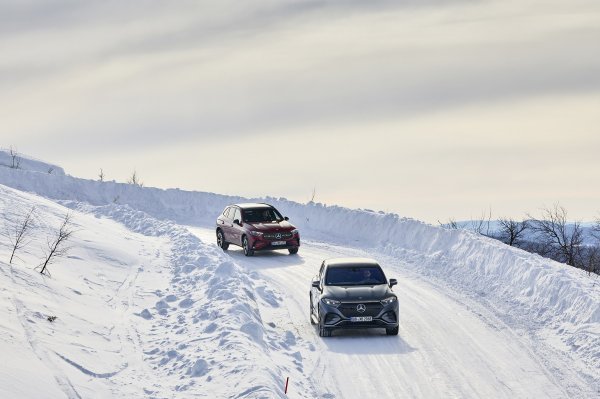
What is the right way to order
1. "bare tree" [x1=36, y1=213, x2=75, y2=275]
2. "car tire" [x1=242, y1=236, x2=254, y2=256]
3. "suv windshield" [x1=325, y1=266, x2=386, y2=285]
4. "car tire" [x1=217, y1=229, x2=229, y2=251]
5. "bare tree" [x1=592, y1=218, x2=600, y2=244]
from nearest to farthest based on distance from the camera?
"bare tree" [x1=36, y1=213, x2=75, y2=275]
"suv windshield" [x1=325, y1=266, x2=386, y2=285]
"car tire" [x1=242, y1=236, x2=254, y2=256]
"car tire" [x1=217, y1=229, x2=229, y2=251]
"bare tree" [x1=592, y1=218, x2=600, y2=244]

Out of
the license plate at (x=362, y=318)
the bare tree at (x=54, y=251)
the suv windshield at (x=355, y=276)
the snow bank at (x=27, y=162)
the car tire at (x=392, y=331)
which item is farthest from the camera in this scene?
the snow bank at (x=27, y=162)

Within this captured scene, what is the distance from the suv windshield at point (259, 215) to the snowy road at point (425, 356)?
22.9 ft

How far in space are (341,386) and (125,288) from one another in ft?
25.4

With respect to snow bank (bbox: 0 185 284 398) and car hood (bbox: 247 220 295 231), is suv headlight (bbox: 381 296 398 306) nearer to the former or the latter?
snow bank (bbox: 0 185 284 398)

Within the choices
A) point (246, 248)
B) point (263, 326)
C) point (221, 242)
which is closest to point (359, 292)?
point (263, 326)

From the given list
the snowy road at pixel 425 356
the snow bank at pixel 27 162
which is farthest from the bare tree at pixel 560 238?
the snow bank at pixel 27 162

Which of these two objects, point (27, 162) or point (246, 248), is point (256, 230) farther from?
point (27, 162)

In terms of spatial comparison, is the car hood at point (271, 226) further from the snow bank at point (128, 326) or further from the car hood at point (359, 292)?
the car hood at point (359, 292)

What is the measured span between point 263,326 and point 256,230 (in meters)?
11.0

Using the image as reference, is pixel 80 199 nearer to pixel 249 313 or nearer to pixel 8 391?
pixel 249 313

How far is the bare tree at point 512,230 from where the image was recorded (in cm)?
4372

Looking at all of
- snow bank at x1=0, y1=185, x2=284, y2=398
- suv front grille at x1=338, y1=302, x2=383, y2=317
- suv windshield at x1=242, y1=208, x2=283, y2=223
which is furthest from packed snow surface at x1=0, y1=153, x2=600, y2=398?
suv windshield at x1=242, y1=208, x2=283, y2=223

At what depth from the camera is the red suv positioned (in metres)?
27.9

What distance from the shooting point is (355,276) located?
17.4 metres
